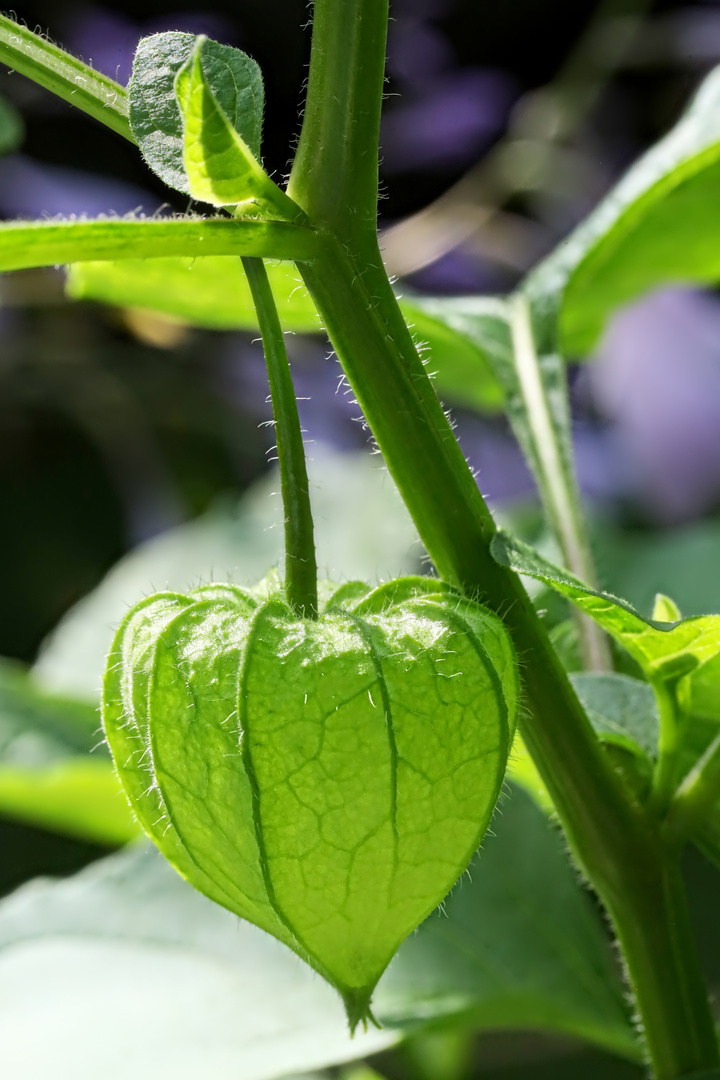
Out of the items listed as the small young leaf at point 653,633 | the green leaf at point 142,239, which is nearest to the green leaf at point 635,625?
the small young leaf at point 653,633

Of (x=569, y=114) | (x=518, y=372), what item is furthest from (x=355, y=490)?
(x=569, y=114)

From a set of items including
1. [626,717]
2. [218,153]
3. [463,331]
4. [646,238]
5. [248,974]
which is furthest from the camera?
[646,238]

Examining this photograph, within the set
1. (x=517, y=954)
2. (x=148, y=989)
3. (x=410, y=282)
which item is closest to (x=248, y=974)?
(x=148, y=989)

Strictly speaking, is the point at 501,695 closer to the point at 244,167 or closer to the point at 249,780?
the point at 249,780

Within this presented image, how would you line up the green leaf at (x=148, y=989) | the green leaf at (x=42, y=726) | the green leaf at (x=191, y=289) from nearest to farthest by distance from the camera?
the green leaf at (x=148, y=989) → the green leaf at (x=191, y=289) → the green leaf at (x=42, y=726)

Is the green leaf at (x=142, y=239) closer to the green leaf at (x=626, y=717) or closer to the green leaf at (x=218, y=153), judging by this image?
the green leaf at (x=218, y=153)

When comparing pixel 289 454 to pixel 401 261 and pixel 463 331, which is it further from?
pixel 401 261
